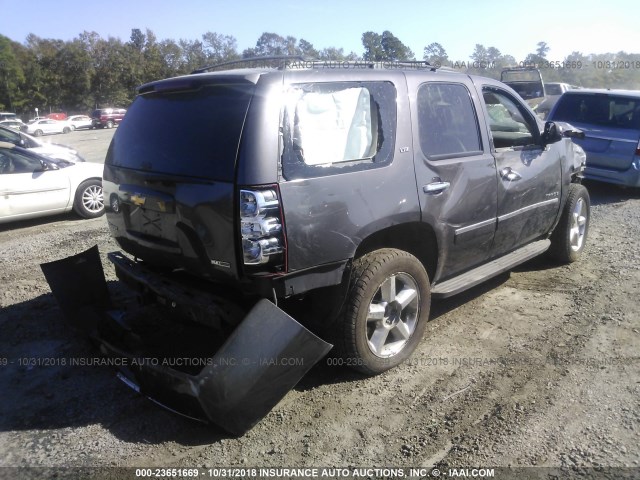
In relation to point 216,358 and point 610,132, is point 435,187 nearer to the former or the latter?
point 216,358

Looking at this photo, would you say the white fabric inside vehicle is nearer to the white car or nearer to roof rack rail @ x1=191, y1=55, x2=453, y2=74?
roof rack rail @ x1=191, y1=55, x2=453, y2=74

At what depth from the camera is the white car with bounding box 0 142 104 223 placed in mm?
7875

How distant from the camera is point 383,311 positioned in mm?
3648

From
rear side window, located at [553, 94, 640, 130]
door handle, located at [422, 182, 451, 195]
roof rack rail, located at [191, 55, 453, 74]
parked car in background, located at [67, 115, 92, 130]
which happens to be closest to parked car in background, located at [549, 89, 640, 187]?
rear side window, located at [553, 94, 640, 130]

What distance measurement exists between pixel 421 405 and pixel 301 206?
1.47m

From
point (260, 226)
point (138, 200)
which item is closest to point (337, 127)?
point (260, 226)

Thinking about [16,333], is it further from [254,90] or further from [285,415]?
[254,90]

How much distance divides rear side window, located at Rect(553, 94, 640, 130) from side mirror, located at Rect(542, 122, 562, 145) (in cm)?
522

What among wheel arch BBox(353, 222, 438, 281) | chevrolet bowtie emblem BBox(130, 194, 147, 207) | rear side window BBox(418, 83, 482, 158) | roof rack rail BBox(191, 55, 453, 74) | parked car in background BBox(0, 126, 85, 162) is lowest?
wheel arch BBox(353, 222, 438, 281)

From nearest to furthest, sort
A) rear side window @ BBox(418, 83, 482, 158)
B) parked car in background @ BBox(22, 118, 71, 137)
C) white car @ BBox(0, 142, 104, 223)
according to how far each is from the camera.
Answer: rear side window @ BBox(418, 83, 482, 158)
white car @ BBox(0, 142, 104, 223)
parked car in background @ BBox(22, 118, 71, 137)

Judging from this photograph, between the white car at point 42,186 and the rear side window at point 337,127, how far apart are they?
566 centimetres

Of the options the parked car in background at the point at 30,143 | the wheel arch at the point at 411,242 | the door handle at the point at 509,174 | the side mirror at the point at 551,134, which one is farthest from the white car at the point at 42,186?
the side mirror at the point at 551,134

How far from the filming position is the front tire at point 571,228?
5621mm

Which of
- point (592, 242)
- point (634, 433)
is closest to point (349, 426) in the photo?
point (634, 433)
